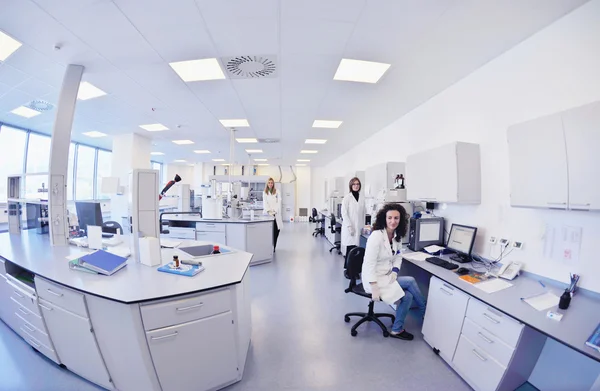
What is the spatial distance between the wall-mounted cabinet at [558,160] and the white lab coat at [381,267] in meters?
1.05

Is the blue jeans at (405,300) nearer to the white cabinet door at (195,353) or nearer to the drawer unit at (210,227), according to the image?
the white cabinet door at (195,353)

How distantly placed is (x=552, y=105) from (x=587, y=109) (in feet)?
1.72

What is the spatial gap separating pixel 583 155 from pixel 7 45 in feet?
16.7

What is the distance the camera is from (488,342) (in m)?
1.53

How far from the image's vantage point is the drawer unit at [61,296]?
1.44 metres

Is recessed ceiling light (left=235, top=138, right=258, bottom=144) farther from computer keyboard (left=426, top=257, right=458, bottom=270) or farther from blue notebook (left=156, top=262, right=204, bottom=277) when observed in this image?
computer keyboard (left=426, top=257, right=458, bottom=270)

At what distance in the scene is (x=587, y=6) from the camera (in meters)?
1.60

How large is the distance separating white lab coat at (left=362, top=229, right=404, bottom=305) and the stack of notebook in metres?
2.08

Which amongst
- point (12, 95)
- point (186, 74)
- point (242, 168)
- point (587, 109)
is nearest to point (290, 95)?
point (186, 74)

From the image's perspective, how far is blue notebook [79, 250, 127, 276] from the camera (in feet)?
5.33

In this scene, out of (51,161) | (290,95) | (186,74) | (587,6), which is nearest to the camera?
(587,6)

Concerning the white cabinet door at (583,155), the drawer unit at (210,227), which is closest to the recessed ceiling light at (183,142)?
the drawer unit at (210,227)

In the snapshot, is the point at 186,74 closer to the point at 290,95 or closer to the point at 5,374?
the point at 290,95

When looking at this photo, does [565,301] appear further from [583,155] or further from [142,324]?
[142,324]
